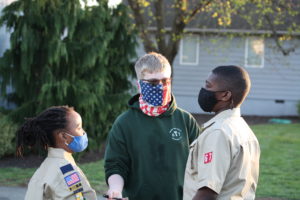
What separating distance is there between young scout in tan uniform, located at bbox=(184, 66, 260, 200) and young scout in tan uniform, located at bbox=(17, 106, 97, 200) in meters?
0.72

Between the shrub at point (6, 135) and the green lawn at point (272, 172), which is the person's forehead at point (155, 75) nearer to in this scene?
the green lawn at point (272, 172)

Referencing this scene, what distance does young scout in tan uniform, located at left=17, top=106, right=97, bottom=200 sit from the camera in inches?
121

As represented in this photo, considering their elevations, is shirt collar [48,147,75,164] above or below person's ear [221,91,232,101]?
below

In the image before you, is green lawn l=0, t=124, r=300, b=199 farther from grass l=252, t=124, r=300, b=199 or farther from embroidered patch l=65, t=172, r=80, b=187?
embroidered patch l=65, t=172, r=80, b=187

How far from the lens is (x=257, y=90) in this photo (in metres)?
21.6

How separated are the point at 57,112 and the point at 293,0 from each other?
44.6 ft

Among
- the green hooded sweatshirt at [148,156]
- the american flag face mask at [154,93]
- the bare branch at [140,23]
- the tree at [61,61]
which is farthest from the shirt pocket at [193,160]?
the bare branch at [140,23]

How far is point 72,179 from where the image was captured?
312 centimetres

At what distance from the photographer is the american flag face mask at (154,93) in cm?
346

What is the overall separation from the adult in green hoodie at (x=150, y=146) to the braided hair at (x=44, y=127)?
400mm

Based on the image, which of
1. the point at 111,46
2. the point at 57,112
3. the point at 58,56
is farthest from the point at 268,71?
the point at 57,112

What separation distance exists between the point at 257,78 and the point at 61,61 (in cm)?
1307

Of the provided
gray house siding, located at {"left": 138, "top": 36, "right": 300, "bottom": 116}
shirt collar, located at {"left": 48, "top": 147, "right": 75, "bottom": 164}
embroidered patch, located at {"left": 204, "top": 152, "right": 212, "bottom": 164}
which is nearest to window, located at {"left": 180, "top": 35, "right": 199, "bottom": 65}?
gray house siding, located at {"left": 138, "top": 36, "right": 300, "bottom": 116}

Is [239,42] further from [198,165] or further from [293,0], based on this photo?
[198,165]
